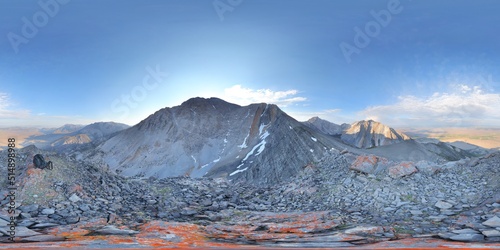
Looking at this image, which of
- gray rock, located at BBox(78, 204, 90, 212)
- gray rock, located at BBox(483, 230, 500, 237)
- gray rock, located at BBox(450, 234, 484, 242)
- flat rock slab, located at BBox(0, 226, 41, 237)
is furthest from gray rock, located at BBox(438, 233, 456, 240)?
gray rock, located at BBox(78, 204, 90, 212)

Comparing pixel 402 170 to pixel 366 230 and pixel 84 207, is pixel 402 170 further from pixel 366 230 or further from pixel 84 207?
pixel 84 207

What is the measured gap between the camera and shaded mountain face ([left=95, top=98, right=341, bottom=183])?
64.6m

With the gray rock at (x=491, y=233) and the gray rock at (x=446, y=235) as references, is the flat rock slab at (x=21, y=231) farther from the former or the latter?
the gray rock at (x=491, y=233)

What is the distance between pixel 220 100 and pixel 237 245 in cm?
11414

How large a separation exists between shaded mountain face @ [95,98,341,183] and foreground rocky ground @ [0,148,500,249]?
34.4 meters

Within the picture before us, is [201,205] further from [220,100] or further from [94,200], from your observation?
[220,100]

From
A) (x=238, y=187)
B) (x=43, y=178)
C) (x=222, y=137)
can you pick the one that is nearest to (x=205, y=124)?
(x=222, y=137)

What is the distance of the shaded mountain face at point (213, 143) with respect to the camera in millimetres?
64625

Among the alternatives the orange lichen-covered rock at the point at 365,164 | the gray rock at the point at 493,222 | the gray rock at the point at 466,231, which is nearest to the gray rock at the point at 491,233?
the gray rock at the point at 466,231

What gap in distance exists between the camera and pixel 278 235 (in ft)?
46.4

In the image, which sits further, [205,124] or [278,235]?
[205,124]

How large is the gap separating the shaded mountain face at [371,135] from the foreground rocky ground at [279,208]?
406 ft

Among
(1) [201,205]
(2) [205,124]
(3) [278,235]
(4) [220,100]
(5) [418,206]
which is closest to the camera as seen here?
(3) [278,235]

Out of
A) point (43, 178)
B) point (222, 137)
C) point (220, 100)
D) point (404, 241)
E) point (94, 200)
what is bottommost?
point (404, 241)
